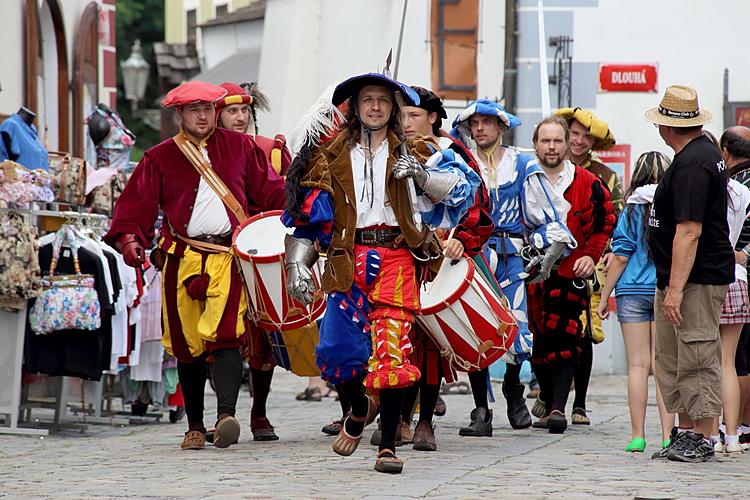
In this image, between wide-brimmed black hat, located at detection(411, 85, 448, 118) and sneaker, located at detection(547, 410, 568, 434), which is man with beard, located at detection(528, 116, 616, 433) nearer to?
sneaker, located at detection(547, 410, 568, 434)

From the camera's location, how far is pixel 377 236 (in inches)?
311

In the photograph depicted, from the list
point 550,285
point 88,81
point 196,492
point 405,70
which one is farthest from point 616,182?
point 88,81

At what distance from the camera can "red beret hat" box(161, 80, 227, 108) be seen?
361 inches

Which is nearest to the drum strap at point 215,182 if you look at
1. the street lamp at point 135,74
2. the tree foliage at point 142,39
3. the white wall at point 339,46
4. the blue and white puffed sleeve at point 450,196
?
the blue and white puffed sleeve at point 450,196

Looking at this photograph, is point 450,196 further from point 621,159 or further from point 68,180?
point 621,159

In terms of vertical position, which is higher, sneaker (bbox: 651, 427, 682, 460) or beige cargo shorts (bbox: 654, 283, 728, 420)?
beige cargo shorts (bbox: 654, 283, 728, 420)

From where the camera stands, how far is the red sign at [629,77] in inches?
661

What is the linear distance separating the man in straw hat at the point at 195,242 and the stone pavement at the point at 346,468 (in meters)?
0.36

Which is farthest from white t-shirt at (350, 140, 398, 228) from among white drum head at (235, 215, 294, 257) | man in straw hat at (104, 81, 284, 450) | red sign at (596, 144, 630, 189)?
red sign at (596, 144, 630, 189)

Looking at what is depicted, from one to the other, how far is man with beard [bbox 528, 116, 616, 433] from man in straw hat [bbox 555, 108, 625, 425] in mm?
369

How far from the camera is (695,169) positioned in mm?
8383

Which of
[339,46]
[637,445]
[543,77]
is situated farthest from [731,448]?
[339,46]

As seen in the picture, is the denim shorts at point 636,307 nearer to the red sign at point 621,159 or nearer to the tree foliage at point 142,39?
the red sign at point 621,159

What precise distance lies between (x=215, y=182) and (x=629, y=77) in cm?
847
